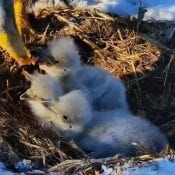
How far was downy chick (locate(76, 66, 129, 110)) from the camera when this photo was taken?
5.05 meters

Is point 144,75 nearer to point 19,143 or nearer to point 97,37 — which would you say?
point 97,37

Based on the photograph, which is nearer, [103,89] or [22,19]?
[103,89]

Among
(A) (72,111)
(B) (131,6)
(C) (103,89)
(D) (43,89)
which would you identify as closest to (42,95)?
(D) (43,89)

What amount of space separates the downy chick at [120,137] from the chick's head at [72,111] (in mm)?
56

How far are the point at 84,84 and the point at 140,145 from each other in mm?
801

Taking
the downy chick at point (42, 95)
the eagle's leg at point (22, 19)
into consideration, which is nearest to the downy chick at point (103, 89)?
the downy chick at point (42, 95)

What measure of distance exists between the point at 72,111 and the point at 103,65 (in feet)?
3.43

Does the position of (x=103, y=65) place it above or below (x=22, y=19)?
below

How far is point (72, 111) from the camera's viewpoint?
4738 millimetres

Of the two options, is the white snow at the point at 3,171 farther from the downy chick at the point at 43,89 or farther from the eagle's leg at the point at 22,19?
the eagle's leg at the point at 22,19

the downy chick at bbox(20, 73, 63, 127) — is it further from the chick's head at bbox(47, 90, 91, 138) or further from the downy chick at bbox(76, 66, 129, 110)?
the downy chick at bbox(76, 66, 129, 110)

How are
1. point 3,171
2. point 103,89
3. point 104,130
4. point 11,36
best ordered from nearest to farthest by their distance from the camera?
point 3,171 → point 104,130 → point 103,89 → point 11,36

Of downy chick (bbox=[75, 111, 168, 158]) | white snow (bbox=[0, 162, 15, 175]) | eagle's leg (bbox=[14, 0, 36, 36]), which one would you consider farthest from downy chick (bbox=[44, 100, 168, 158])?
eagle's leg (bbox=[14, 0, 36, 36])

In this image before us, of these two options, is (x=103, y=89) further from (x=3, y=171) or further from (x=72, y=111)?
(x=3, y=171)
